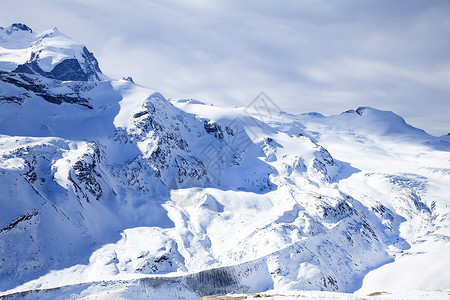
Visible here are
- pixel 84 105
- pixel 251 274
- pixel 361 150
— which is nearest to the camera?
pixel 251 274

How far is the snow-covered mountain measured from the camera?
4953 cm

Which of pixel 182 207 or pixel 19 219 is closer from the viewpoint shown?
pixel 19 219

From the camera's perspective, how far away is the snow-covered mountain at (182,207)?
49.5 m

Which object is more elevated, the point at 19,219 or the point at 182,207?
the point at 182,207

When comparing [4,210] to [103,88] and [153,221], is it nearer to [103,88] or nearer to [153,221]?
[153,221]

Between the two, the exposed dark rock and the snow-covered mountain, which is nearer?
the exposed dark rock

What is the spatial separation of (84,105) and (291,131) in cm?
10237

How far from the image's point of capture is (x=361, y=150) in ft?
485

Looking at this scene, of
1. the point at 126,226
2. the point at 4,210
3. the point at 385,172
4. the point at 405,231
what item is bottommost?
the point at 126,226

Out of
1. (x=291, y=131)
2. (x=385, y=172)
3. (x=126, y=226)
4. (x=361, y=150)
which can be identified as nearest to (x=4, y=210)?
(x=126, y=226)

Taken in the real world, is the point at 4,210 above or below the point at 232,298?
below

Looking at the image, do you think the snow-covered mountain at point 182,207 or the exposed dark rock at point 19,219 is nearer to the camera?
the exposed dark rock at point 19,219

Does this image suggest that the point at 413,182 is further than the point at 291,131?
No

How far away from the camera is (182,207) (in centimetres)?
7444
